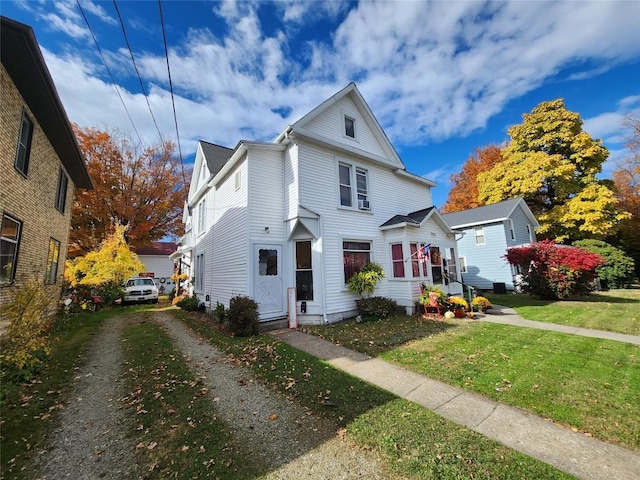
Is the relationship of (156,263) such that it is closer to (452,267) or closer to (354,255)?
(354,255)

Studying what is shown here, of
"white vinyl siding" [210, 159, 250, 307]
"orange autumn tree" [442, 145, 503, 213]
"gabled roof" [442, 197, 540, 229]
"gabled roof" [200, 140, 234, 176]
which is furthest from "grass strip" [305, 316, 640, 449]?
"orange autumn tree" [442, 145, 503, 213]

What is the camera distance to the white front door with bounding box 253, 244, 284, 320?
30.7ft

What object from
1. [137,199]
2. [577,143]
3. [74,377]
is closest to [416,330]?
[74,377]

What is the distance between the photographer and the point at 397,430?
3328 millimetres

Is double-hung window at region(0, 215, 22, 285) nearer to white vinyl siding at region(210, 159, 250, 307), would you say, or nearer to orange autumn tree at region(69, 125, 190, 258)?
white vinyl siding at region(210, 159, 250, 307)

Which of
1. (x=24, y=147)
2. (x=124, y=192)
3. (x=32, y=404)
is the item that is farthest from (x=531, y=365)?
(x=124, y=192)

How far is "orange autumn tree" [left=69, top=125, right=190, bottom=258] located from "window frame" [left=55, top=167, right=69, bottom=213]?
352 inches

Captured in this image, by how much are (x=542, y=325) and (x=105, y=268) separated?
21669mm

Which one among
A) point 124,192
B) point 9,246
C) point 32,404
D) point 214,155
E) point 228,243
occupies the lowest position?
point 32,404

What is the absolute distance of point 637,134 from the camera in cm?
1934

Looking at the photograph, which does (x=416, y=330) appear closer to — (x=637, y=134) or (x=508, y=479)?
(x=508, y=479)

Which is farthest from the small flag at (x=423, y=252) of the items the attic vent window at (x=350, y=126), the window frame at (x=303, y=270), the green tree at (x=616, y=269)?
the green tree at (x=616, y=269)

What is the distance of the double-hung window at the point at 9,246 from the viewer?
630 centimetres

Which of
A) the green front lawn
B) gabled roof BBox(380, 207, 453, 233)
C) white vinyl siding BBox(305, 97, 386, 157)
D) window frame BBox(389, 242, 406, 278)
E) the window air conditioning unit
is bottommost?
the green front lawn
